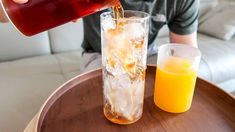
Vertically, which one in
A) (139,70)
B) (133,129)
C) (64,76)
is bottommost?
(64,76)

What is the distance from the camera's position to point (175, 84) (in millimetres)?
556

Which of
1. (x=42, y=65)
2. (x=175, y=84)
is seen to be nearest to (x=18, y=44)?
(x=42, y=65)

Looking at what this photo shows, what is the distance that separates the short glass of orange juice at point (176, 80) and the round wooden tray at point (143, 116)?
0.07 ft

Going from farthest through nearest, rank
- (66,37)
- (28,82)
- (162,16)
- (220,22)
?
(220,22) < (66,37) < (28,82) < (162,16)

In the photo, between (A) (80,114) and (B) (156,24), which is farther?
(B) (156,24)

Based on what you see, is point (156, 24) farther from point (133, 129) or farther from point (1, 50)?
point (1, 50)

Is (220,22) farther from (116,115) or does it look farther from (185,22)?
(116,115)

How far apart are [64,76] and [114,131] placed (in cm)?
71

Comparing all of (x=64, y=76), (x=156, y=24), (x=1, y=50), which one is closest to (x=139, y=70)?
(x=156, y=24)

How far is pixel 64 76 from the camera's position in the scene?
1.19 m

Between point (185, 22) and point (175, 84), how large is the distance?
536 mm

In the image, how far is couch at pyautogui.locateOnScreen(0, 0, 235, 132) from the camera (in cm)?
98

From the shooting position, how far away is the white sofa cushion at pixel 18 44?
1297mm

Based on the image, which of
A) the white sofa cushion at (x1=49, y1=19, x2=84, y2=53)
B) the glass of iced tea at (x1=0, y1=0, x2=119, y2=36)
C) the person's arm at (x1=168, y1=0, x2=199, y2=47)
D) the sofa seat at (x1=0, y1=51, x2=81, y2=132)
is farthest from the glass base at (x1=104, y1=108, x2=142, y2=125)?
the white sofa cushion at (x1=49, y1=19, x2=84, y2=53)
